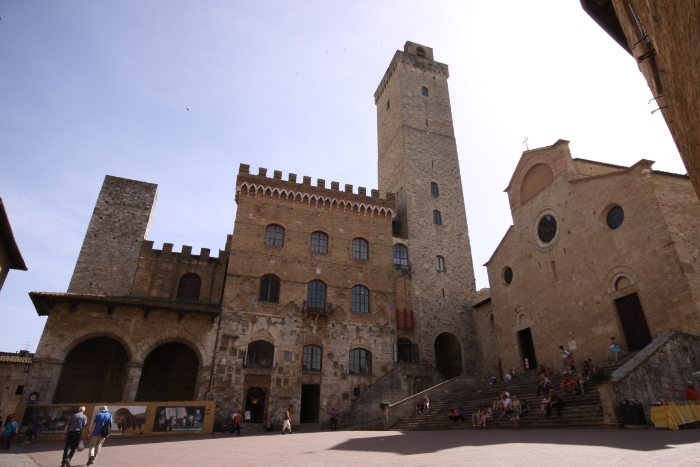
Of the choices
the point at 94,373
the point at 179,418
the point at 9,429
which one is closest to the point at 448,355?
the point at 179,418

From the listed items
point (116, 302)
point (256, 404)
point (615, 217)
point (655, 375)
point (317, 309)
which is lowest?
point (256, 404)

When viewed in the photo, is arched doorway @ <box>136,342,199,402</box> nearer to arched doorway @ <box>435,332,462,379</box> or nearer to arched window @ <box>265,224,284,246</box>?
arched window @ <box>265,224,284,246</box>

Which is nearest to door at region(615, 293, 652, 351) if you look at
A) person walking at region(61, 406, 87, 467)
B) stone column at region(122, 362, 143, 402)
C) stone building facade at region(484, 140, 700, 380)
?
stone building facade at region(484, 140, 700, 380)

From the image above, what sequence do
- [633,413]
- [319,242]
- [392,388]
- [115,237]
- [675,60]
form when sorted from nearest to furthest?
A: [675,60] → [633,413] → [392,388] → [115,237] → [319,242]

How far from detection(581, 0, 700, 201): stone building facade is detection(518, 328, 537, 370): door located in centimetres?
1728

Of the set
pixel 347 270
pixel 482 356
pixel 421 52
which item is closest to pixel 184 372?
pixel 347 270

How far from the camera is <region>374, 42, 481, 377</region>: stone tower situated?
27.6 m

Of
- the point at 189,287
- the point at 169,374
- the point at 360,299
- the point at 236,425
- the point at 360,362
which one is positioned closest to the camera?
the point at 236,425

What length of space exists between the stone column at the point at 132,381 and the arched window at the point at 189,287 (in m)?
4.79

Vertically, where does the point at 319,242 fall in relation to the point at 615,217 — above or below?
above

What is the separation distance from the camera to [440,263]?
29.5m

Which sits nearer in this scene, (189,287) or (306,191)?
(189,287)

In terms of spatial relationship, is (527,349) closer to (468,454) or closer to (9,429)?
(468,454)

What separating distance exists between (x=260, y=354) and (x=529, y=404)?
12.9m
